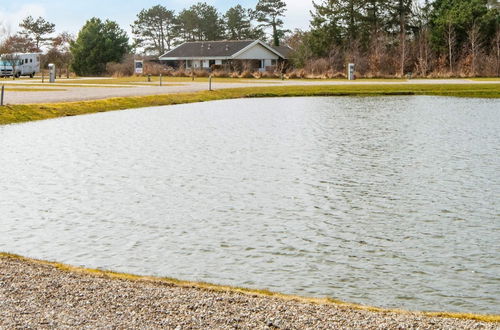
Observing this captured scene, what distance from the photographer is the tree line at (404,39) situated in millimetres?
70000

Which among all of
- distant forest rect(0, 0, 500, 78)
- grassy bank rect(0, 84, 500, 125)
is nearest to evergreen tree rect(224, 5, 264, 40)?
distant forest rect(0, 0, 500, 78)

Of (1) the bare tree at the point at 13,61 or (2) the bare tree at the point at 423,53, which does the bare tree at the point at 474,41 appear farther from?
(1) the bare tree at the point at 13,61

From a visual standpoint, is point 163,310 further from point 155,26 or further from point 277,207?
point 155,26

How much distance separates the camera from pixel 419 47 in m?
76.1

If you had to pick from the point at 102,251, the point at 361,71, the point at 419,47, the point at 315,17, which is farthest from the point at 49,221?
the point at 315,17

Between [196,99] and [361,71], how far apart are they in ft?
116

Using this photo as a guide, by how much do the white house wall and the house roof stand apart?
24.8 inches

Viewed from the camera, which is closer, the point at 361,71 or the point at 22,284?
the point at 22,284

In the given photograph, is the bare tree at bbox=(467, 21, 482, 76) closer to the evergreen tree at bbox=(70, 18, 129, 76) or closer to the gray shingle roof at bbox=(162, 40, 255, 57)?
the gray shingle roof at bbox=(162, 40, 255, 57)

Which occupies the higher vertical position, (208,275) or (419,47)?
(419,47)

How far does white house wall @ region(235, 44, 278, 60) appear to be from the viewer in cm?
8756

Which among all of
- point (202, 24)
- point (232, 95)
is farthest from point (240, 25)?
point (232, 95)

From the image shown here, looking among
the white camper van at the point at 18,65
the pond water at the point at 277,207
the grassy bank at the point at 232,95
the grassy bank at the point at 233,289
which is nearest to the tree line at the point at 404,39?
the grassy bank at the point at 232,95

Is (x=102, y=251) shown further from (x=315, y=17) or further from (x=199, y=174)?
(x=315, y=17)
